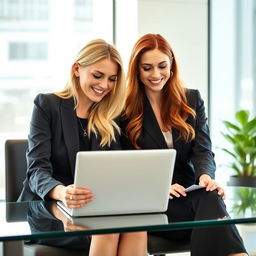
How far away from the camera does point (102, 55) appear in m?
2.67

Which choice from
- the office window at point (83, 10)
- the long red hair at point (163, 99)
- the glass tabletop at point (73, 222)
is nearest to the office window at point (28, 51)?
the office window at point (83, 10)

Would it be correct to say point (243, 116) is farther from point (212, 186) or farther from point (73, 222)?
point (73, 222)

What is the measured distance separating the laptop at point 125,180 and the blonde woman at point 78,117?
0.50 m

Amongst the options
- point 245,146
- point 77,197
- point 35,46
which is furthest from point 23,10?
point 77,197

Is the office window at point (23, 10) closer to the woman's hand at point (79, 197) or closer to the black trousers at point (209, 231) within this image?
the black trousers at point (209, 231)

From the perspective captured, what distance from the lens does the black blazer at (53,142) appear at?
2582 millimetres

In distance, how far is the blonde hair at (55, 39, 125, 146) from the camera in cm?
269

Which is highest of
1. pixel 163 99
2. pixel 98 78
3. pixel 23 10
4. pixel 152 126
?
pixel 23 10

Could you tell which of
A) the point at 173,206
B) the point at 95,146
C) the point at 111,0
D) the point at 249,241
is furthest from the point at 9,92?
the point at 173,206

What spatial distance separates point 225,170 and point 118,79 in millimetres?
3799

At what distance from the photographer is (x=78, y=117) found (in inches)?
110

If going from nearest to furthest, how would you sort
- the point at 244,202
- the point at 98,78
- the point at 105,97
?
the point at 244,202 → the point at 98,78 → the point at 105,97

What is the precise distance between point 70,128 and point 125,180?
2.39 feet

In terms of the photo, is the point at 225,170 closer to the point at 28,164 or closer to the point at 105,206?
the point at 28,164
